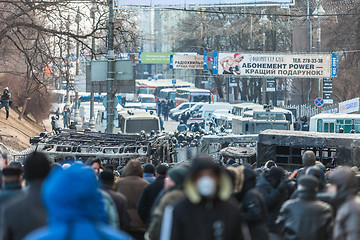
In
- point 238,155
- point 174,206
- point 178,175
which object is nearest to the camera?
point 174,206

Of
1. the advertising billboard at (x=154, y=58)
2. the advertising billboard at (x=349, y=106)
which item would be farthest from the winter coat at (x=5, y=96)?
the advertising billboard at (x=154, y=58)

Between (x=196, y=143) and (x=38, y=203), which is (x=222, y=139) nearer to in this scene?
(x=196, y=143)

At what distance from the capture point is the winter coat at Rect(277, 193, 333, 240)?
6.89 meters

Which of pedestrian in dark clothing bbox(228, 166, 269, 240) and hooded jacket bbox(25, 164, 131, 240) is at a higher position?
hooded jacket bbox(25, 164, 131, 240)

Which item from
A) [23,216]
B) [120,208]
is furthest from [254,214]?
[23,216]

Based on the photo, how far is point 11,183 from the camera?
6.52 m

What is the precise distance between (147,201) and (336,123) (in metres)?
25.2

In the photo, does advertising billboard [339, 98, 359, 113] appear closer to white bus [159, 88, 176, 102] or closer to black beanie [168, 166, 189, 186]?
black beanie [168, 166, 189, 186]

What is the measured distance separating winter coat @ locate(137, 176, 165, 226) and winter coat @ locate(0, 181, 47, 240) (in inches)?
119

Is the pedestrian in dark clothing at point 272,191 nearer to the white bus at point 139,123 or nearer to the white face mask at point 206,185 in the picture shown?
the white face mask at point 206,185

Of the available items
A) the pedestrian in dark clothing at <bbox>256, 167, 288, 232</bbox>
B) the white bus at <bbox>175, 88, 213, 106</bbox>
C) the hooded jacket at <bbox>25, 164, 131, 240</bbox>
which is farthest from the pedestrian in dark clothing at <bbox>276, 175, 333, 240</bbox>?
the white bus at <bbox>175, 88, 213, 106</bbox>

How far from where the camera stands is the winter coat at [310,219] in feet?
22.6

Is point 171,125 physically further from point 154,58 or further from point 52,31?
point 154,58

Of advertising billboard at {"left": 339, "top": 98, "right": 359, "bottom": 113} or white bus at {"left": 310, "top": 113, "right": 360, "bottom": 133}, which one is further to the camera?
advertising billboard at {"left": 339, "top": 98, "right": 359, "bottom": 113}
